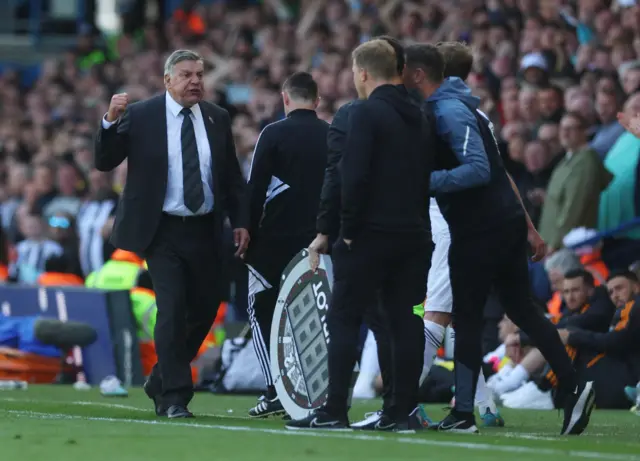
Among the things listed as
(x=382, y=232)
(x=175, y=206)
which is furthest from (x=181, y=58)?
(x=382, y=232)

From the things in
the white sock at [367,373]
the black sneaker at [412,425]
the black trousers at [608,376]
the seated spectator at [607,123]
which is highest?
the seated spectator at [607,123]

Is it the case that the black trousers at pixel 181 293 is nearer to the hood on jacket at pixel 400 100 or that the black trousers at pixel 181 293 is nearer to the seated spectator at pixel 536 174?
the hood on jacket at pixel 400 100

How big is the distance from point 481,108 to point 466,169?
7214mm

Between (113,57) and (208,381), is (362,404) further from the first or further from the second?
(113,57)

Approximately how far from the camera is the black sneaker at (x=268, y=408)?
10.4 meters

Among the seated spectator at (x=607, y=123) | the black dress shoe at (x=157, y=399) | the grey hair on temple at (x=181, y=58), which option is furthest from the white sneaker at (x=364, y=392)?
the grey hair on temple at (x=181, y=58)

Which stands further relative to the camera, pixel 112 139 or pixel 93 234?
pixel 93 234

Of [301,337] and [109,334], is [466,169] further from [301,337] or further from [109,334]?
[109,334]

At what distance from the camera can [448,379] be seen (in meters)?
12.8

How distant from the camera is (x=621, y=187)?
14367 mm

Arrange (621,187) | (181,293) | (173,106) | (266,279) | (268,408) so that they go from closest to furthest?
1. (181,293)
2. (173,106)
3. (268,408)
4. (266,279)
5. (621,187)

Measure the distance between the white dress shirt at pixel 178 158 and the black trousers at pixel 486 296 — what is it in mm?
1702

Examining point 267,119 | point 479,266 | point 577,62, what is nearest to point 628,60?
point 577,62

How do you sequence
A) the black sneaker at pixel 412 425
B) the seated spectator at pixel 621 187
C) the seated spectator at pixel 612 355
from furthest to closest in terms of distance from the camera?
the seated spectator at pixel 621 187 → the seated spectator at pixel 612 355 → the black sneaker at pixel 412 425
